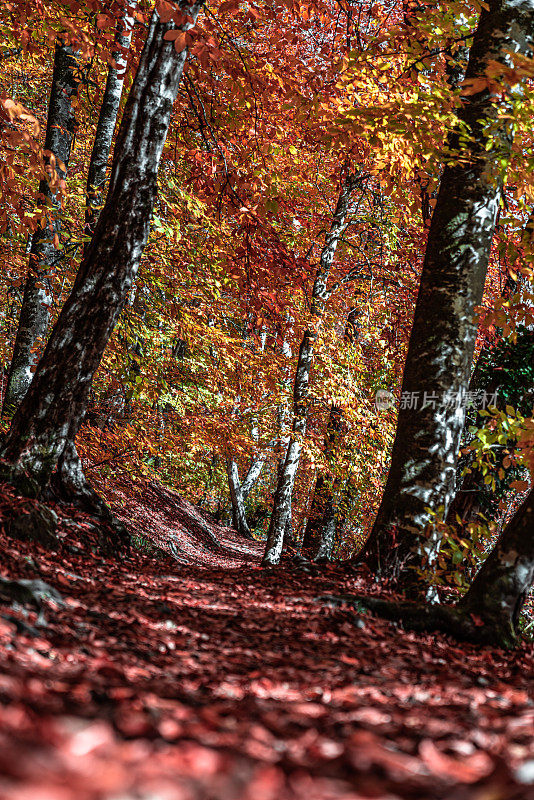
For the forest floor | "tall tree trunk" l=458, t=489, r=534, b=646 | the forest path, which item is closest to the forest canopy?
"tall tree trunk" l=458, t=489, r=534, b=646

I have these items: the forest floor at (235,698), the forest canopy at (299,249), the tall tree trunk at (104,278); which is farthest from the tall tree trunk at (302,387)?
the forest floor at (235,698)

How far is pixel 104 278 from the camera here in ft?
15.0

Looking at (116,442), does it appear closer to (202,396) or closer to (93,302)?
(93,302)

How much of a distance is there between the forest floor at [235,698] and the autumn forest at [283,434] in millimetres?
12

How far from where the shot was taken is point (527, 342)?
9891 millimetres

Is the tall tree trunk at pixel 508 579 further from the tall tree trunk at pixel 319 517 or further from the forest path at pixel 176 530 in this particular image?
the tall tree trunk at pixel 319 517

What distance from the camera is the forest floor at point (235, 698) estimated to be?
1172mm

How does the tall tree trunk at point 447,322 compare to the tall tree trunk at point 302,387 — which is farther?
the tall tree trunk at point 302,387

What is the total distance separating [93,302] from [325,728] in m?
3.76

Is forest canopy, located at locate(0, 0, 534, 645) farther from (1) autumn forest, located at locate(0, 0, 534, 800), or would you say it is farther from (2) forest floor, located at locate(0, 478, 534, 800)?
(2) forest floor, located at locate(0, 478, 534, 800)

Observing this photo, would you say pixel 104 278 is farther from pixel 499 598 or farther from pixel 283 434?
pixel 283 434

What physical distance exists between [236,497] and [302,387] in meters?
8.87

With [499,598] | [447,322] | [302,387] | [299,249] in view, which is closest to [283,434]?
[302,387]

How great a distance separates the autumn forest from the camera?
4.71 feet
